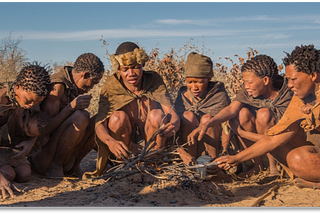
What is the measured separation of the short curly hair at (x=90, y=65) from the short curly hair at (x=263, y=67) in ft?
6.65

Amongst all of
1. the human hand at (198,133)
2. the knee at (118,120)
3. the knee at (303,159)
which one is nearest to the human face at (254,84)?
the human hand at (198,133)

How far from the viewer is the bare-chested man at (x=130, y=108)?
468 cm

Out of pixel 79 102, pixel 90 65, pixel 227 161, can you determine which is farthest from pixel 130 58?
pixel 227 161

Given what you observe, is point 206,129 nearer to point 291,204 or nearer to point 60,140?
point 291,204

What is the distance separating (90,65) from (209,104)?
1.77m

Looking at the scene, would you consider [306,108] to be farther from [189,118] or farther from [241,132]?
[189,118]

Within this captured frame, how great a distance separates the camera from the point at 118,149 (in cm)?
443

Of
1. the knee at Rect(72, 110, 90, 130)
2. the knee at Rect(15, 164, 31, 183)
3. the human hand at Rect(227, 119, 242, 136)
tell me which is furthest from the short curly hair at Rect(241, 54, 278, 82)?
the knee at Rect(15, 164, 31, 183)

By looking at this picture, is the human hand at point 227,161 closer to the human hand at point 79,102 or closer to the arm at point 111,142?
the arm at point 111,142

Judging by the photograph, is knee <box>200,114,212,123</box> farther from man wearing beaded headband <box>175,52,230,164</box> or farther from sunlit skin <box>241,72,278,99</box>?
sunlit skin <box>241,72,278,99</box>

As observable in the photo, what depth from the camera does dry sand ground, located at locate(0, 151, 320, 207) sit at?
3549 mm
